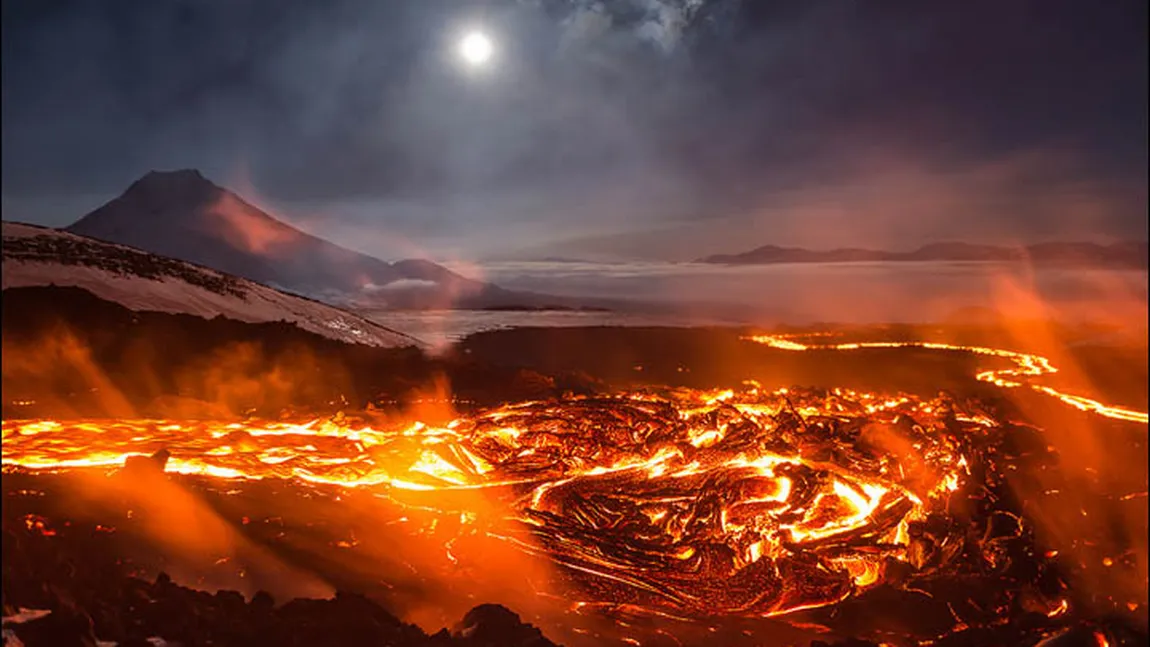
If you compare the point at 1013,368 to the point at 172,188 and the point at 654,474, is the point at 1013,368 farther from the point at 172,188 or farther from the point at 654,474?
the point at 172,188

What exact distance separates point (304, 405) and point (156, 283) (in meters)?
1.44

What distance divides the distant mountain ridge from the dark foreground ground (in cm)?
49

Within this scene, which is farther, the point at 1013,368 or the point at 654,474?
the point at 1013,368

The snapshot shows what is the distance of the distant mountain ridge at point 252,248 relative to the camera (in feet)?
17.0

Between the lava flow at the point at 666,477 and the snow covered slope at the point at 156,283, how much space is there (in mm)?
979

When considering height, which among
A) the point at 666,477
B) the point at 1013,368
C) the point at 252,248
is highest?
the point at 252,248

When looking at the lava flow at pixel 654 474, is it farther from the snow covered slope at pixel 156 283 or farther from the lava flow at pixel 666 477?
the snow covered slope at pixel 156 283

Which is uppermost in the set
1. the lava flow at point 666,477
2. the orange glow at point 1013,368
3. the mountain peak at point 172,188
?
the mountain peak at point 172,188

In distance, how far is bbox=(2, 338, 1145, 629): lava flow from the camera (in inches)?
148

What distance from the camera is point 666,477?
15.4 feet

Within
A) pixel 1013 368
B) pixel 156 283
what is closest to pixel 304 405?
pixel 156 283

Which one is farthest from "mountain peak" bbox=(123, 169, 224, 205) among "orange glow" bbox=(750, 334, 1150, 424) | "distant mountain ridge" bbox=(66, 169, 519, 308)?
"orange glow" bbox=(750, 334, 1150, 424)

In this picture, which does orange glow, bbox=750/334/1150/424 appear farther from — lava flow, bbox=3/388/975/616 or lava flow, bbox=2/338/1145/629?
lava flow, bbox=3/388/975/616

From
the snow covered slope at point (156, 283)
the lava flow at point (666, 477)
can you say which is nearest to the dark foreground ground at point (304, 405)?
the snow covered slope at point (156, 283)
